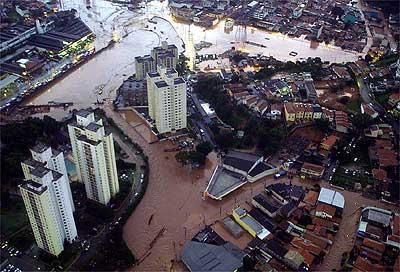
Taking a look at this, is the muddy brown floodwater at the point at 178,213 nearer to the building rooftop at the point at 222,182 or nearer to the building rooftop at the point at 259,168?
the building rooftop at the point at 222,182

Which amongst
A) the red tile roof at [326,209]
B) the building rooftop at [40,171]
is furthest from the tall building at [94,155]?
the red tile roof at [326,209]

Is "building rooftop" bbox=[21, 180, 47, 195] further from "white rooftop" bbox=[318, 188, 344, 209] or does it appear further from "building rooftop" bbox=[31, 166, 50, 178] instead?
"white rooftop" bbox=[318, 188, 344, 209]

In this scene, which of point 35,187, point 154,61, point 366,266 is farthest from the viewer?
point 154,61

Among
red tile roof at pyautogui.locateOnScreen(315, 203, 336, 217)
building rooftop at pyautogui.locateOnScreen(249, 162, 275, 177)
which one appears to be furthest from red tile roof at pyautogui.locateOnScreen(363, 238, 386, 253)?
building rooftop at pyautogui.locateOnScreen(249, 162, 275, 177)

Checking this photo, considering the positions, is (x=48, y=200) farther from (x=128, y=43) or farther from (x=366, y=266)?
(x=128, y=43)

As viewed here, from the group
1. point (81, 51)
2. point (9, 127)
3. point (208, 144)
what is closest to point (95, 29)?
point (81, 51)

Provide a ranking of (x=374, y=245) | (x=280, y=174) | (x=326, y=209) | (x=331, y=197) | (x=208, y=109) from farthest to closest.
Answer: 1. (x=208, y=109)
2. (x=280, y=174)
3. (x=331, y=197)
4. (x=326, y=209)
5. (x=374, y=245)

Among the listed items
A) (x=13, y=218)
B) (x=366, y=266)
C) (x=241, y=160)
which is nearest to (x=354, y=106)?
(x=241, y=160)
